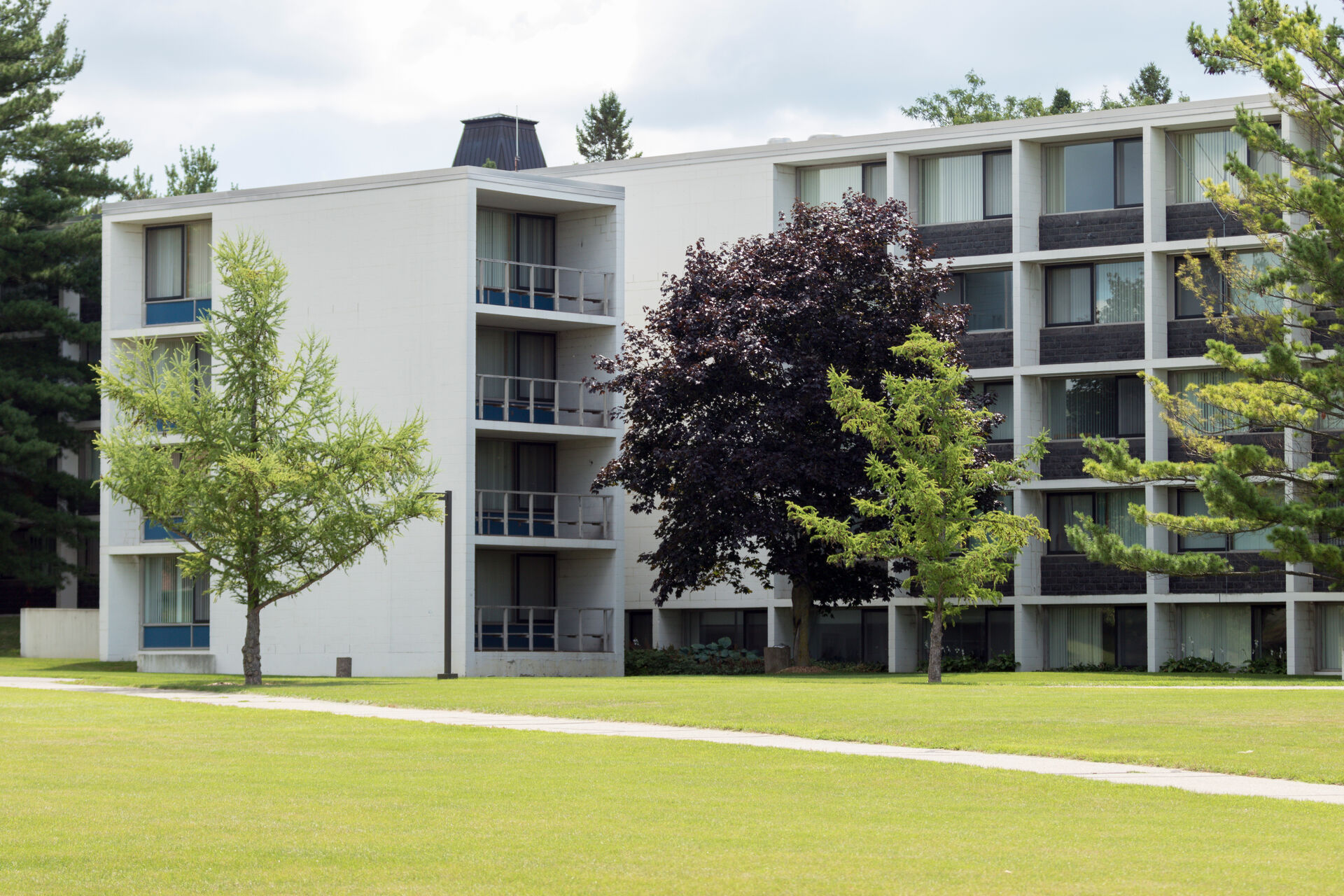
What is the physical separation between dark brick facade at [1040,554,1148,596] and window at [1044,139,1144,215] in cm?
916

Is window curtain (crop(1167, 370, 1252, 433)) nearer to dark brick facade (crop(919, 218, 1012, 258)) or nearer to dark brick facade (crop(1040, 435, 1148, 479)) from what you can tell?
dark brick facade (crop(1040, 435, 1148, 479))

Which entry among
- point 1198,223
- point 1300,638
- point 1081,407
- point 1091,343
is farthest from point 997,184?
point 1300,638

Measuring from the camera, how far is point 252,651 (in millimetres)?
37719

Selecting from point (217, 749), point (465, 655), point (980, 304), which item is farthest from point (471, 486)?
point (217, 749)

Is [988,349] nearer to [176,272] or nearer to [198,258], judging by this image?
[198,258]

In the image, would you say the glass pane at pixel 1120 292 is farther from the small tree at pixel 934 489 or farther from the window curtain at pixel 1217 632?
the small tree at pixel 934 489

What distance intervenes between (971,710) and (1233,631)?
27.0m

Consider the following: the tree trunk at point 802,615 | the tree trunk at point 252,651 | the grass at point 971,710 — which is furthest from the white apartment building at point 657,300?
the tree trunk at point 252,651

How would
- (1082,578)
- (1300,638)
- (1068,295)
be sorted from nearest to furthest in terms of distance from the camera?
1. (1300,638)
2. (1082,578)
3. (1068,295)

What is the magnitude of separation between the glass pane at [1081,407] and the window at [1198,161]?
5156mm

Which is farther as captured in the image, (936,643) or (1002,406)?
(1002,406)

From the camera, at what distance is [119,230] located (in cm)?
Answer: 5341

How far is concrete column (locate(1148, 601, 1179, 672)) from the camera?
50875 millimetres

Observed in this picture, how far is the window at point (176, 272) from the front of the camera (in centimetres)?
5269
